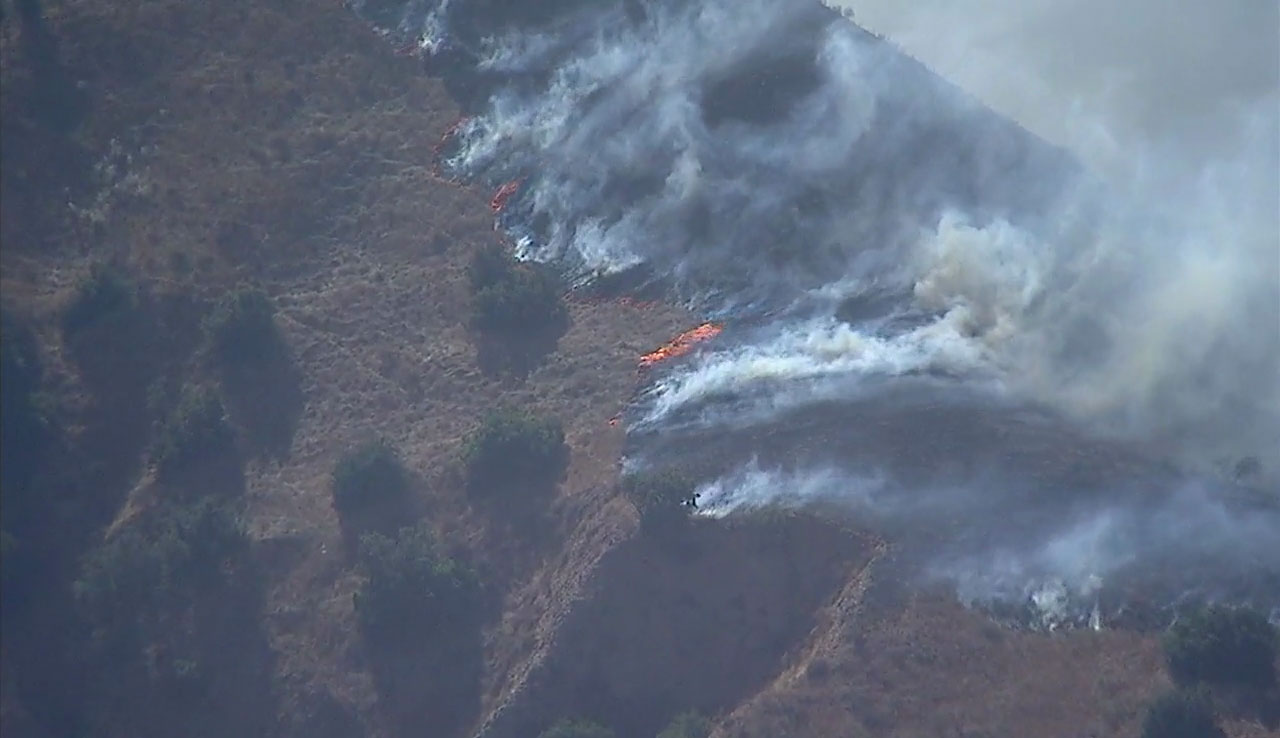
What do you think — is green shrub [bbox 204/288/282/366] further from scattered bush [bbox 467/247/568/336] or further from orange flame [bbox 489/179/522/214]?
orange flame [bbox 489/179/522/214]

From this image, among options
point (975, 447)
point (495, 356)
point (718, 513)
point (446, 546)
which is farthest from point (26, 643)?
point (975, 447)

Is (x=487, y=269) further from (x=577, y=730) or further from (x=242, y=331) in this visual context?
(x=577, y=730)

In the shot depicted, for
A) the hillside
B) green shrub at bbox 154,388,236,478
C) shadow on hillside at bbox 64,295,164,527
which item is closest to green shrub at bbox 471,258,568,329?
the hillside

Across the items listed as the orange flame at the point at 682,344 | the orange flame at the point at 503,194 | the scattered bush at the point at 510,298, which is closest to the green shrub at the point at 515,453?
the orange flame at the point at 682,344

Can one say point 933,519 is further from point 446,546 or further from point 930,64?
point 930,64

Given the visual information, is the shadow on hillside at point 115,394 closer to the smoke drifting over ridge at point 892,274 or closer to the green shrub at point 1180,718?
the smoke drifting over ridge at point 892,274
